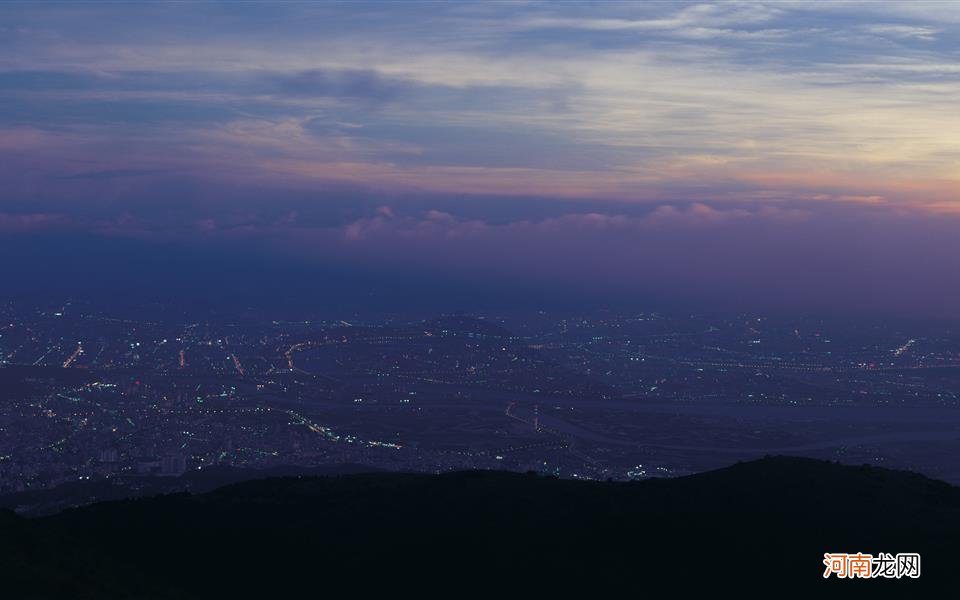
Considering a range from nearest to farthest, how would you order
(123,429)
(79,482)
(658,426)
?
1. (79,482)
2. (123,429)
3. (658,426)

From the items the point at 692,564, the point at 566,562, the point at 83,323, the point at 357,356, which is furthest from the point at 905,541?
the point at 83,323

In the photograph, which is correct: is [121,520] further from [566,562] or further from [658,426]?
[658,426]

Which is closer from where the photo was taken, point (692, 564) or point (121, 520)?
point (692, 564)

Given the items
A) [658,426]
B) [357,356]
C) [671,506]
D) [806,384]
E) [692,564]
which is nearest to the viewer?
[692,564]

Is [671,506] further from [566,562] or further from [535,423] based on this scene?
[535,423]

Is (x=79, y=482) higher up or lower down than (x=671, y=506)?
lower down

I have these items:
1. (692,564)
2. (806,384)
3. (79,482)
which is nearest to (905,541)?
(692,564)
